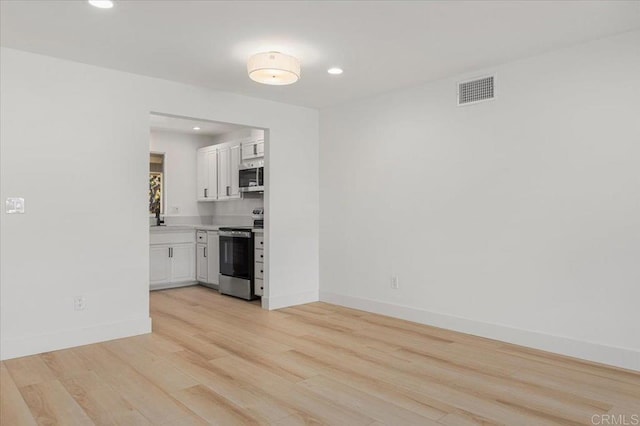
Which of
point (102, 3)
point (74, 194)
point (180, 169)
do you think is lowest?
point (74, 194)

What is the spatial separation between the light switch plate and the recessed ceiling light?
1723 mm

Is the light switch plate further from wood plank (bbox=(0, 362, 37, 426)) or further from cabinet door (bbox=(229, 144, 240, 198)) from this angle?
cabinet door (bbox=(229, 144, 240, 198))

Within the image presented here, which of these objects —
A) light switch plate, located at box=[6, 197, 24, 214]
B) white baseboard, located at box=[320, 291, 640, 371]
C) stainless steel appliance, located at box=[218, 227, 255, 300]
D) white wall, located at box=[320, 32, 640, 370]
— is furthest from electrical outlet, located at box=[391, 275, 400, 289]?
light switch plate, located at box=[6, 197, 24, 214]

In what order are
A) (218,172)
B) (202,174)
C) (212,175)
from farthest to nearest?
1. (202,174)
2. (212,175)
3. (218,172)

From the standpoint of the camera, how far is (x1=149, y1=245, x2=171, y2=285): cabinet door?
252 inches

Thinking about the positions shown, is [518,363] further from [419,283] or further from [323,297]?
[323,297]

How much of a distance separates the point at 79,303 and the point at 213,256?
9.04 ft

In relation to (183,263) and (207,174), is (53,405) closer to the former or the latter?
(183,263)

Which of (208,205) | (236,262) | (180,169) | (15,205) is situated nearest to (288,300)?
(236,262)

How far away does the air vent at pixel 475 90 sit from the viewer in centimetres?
406

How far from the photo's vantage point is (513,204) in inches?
152

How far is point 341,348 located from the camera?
3742 millimetres

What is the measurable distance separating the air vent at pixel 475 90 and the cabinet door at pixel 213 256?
3885 mm

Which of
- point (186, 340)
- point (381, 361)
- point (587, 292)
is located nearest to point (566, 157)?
point (587, 292)
